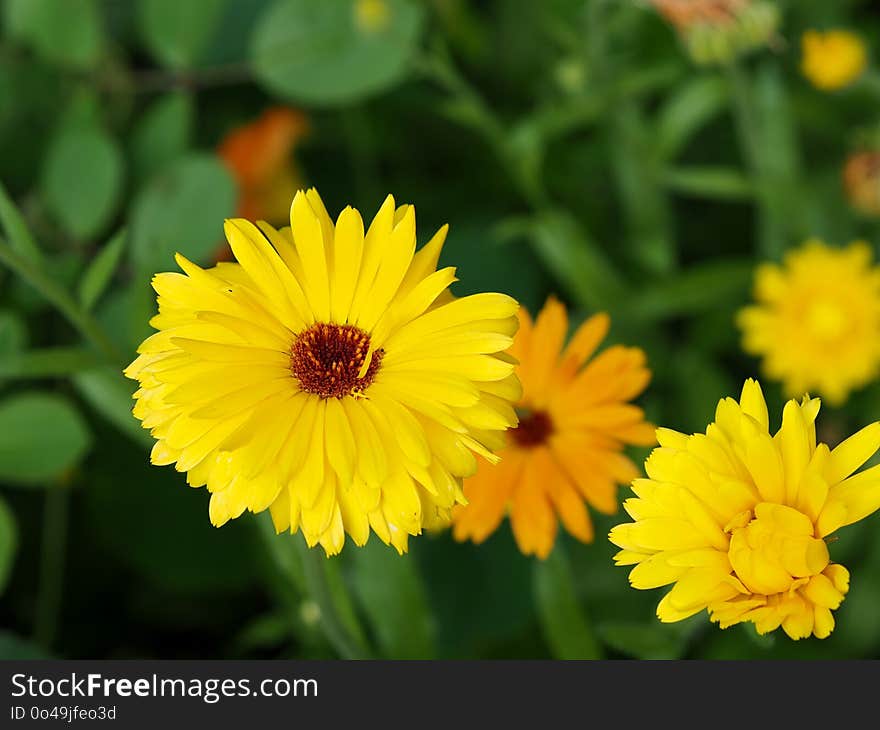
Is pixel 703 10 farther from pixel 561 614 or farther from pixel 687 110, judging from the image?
pixel 561 614

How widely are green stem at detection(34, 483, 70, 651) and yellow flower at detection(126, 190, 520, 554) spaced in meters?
0.86

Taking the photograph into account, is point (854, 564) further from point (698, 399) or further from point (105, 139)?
point (105, 139)

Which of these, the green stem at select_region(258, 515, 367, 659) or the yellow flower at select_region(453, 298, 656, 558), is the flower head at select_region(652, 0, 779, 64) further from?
the green stem at select_region(258, 515, 367, 659)

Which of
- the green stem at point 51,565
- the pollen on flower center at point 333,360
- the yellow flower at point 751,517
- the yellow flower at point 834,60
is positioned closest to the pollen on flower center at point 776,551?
the yellow flower at point 751,517

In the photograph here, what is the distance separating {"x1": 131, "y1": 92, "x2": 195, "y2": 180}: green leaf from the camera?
1.54m

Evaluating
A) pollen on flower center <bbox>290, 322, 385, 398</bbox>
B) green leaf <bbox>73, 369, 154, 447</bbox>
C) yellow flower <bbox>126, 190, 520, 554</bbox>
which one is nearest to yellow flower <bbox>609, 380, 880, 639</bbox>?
yellow flower <bbox>126, 190, 520, 554</bbox>

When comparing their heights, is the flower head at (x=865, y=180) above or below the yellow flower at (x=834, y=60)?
below

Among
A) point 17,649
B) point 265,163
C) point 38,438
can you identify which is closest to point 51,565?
point 17,649

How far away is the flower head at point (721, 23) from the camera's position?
1396 millimetres

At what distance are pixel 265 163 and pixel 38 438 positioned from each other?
65 centimetres

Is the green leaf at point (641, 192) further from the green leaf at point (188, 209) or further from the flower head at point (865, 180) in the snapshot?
the green leaf at point (188, 209)

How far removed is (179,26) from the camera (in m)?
1.55

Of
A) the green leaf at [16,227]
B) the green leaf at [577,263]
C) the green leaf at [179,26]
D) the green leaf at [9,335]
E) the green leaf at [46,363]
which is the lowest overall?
the green leaf at [46,363]

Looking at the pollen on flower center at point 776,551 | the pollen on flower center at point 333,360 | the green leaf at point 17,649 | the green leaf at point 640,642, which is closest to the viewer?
the pollen on flower center at point 776,551
